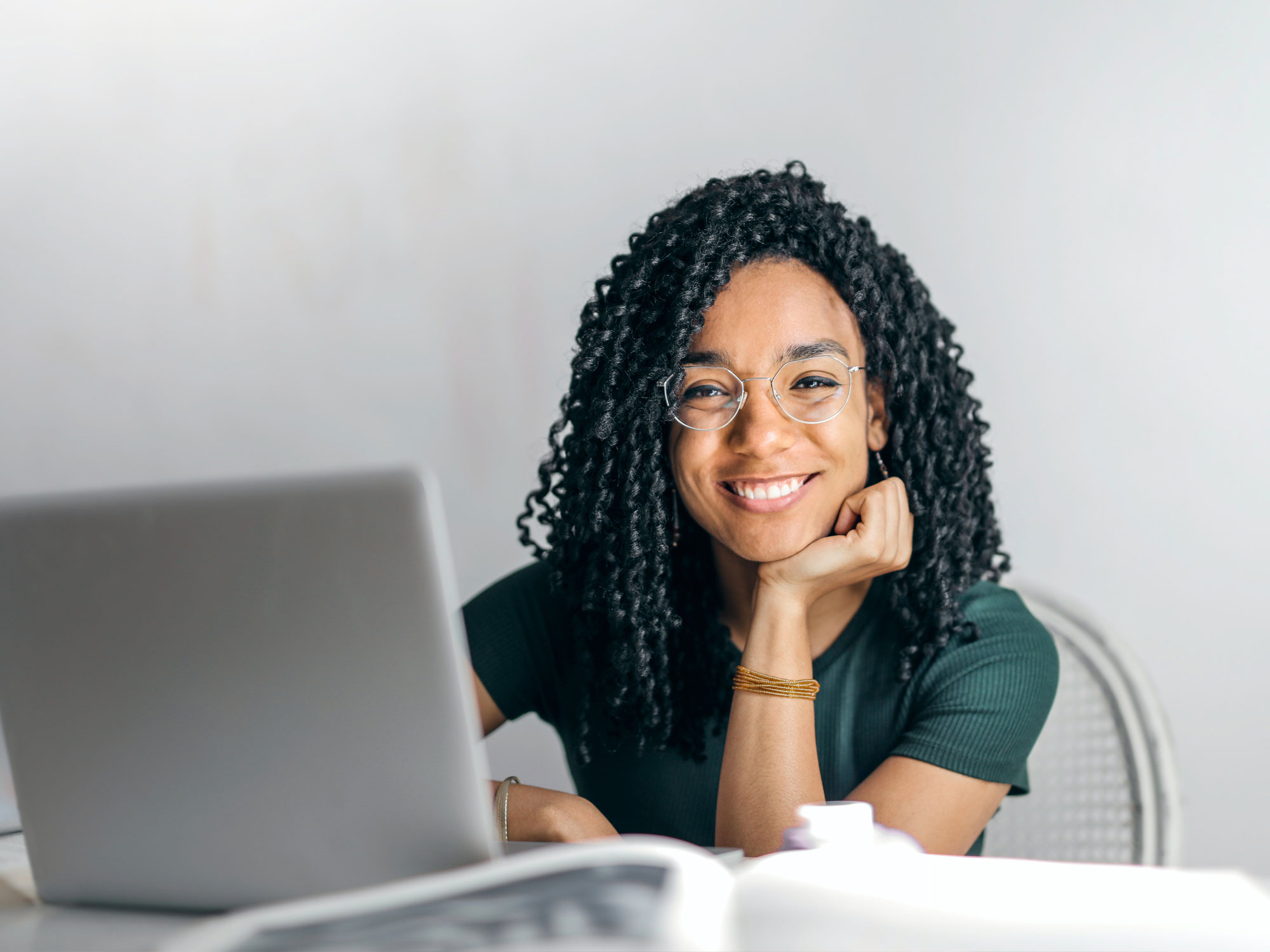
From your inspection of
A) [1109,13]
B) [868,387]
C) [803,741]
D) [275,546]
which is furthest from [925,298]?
[275,546]

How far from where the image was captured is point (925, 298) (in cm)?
141

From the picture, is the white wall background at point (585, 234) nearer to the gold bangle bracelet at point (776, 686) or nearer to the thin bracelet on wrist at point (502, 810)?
the gold bangle bracelet at point (776, 686)

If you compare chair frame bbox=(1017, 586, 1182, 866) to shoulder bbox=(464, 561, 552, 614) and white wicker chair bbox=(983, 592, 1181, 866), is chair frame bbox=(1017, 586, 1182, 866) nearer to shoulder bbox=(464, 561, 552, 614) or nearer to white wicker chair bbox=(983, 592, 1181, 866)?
white wicker chair bbox=(983, 592, 1181, 866)

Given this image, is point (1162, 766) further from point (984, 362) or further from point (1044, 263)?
point (1044, 263)

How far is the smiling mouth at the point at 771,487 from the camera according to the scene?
1271 mm

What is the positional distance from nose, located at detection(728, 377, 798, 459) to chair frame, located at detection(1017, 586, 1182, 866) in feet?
1.63

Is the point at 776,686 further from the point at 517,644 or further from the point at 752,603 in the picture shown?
the point at 517,644

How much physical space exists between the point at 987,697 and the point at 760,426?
0.41 metres

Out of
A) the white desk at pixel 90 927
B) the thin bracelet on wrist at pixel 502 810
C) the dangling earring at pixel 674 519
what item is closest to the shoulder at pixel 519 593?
the dangling earring at pixel 674 519

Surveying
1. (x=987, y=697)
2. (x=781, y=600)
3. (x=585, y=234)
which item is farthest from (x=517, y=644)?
(x=585, y=234)

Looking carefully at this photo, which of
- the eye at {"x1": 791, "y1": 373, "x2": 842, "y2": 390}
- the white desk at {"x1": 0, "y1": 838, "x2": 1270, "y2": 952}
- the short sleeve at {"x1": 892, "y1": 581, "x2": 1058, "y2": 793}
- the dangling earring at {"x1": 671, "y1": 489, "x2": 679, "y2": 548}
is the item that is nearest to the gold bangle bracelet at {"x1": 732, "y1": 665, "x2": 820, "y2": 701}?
the short sleeve at {"x1": 892, "y1": 581, "x2": 1058, "y2": 793}

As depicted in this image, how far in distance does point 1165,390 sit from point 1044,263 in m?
0.29

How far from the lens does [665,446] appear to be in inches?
52.5

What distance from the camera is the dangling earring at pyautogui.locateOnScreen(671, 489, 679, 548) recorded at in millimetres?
1366
